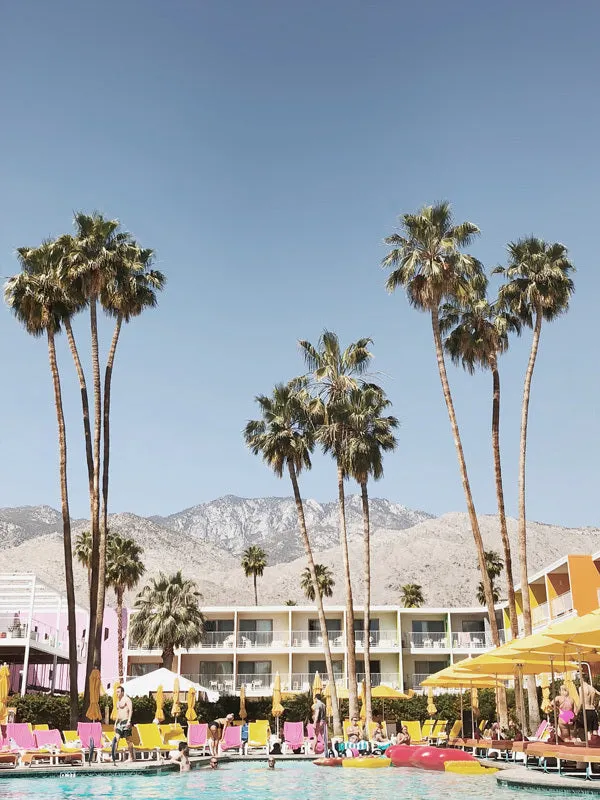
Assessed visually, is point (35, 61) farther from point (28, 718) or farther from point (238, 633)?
point (238, 633)

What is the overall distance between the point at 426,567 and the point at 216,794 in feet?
433

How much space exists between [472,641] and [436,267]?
1137 inches

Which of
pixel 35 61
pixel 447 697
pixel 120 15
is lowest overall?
pixel 447 697

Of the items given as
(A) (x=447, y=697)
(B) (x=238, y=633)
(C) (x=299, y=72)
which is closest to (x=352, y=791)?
→ (C) (x=299, y=72)

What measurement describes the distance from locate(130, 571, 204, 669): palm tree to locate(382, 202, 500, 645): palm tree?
20.7 meters

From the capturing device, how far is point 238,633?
2024 inches

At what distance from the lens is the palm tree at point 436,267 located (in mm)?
30672

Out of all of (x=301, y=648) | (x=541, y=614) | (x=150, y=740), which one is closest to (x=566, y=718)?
(x=150, y=740)

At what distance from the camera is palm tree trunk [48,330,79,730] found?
87.0 feet

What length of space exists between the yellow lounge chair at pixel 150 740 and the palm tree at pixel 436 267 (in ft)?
43.3

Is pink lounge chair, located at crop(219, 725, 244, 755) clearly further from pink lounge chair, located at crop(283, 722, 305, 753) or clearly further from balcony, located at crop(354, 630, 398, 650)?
balcony, located at crop(354, 630, 398, 650)

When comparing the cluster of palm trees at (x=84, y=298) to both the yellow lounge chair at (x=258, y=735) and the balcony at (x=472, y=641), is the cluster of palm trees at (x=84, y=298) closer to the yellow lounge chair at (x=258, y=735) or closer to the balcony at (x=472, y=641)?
the yellow lounge chair at (x=258, y=735)

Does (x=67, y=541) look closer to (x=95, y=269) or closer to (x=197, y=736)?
(x=197, y=736)

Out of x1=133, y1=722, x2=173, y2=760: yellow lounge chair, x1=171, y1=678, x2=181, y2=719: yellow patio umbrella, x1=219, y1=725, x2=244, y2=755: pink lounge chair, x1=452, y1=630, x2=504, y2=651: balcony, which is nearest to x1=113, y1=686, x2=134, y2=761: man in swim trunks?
x1=133, y1=722, x2=173, y2=760: yellow lounge chair
